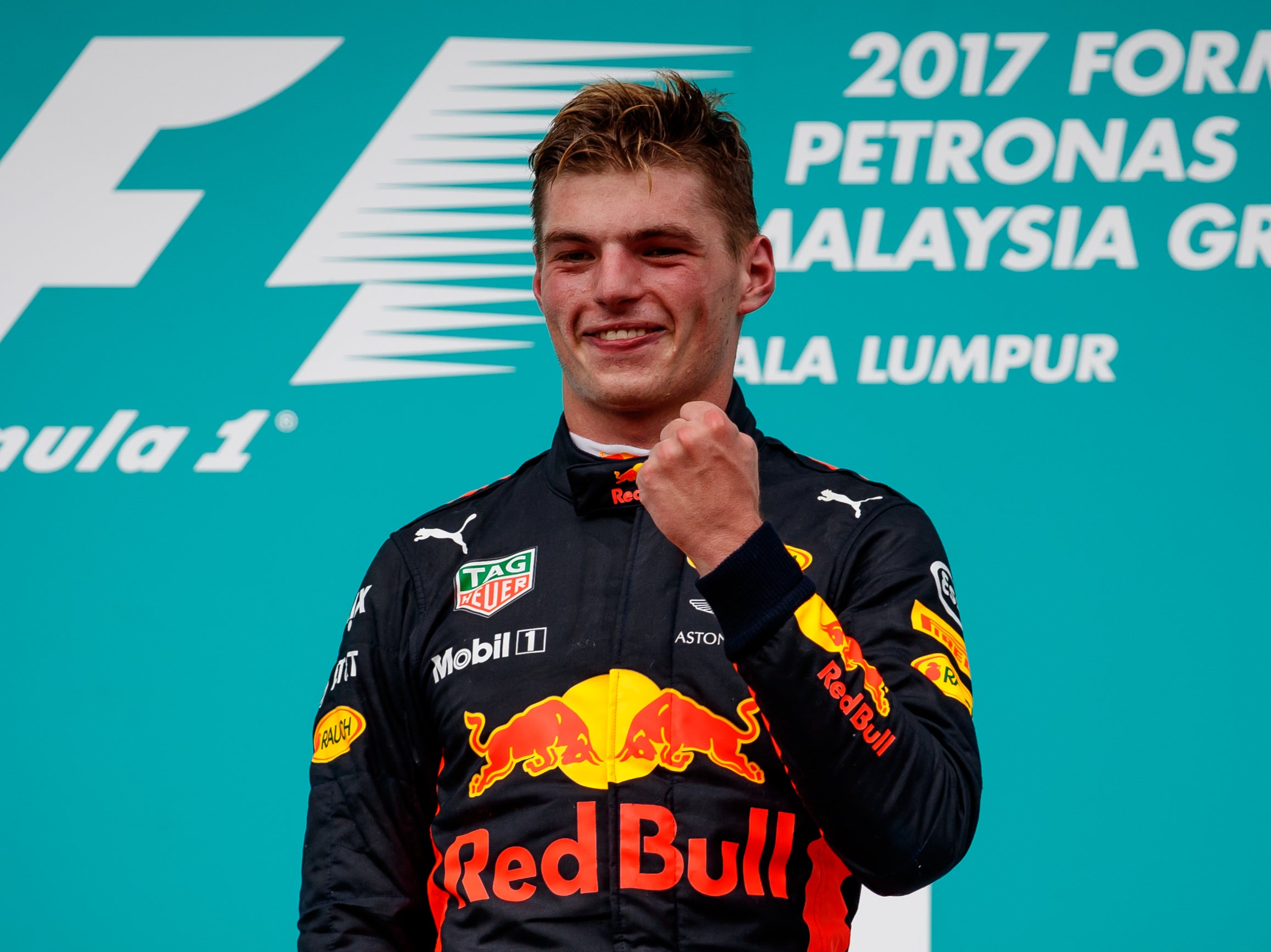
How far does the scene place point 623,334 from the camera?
3.76 ft

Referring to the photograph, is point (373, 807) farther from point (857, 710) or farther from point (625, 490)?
point (857, 710)

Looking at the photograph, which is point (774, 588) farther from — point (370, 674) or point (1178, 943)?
point (1178, 943)

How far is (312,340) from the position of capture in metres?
2.21

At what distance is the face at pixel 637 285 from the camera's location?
1.14m

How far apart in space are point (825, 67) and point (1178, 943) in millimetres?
1472

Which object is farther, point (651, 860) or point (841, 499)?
point (841, 499)

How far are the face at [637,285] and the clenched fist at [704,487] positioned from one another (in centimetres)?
21

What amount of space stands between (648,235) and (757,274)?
0.52 ft

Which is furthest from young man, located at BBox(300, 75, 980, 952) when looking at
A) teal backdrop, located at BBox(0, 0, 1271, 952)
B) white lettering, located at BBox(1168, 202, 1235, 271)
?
white lettering, located at BBox(1168, 202, 1235, 271)

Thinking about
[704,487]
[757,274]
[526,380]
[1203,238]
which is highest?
[1203,238]

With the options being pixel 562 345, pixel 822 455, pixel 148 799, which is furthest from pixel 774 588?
pixel 148 799

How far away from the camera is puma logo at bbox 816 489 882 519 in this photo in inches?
45.1

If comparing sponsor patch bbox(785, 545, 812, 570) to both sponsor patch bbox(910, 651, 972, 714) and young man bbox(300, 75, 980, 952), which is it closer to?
young man bbox(300, 75, 980, 952)

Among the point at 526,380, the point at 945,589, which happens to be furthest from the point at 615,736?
the point at 526,380
